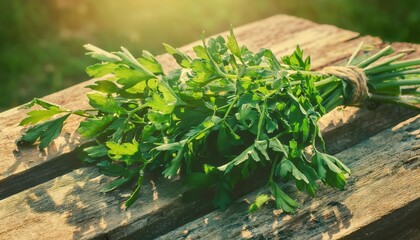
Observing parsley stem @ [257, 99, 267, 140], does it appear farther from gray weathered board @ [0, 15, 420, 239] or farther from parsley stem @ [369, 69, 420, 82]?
parsley stem @ [369, 69, 420, 82]

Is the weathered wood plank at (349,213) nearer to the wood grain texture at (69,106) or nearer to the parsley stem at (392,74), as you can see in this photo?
the parsley stem at (392,74)

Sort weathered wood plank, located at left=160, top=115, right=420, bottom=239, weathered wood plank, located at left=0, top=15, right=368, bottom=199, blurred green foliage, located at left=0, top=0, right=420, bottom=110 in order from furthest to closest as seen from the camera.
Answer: blurred green foliage, located at left=0, top=0, right=420, bottom=110
weathered wood plank, located at left=0, top=15, right=368, bottom=199
weathered wood plank, located at left=160, top=115, right=420, bottom=239

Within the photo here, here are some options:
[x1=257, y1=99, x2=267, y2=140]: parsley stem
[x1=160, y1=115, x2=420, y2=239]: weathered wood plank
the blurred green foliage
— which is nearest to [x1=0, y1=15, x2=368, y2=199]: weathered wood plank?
[x1=160, y1=115, x2=420, y2=239]: weathered wood plank

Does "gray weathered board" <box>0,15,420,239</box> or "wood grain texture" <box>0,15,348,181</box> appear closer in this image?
"gray weathered board" <box>0,15,420,239</box>

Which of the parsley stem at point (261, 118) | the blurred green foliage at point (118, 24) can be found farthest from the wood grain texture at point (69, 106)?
the blurred green foliage at point (118, 24)

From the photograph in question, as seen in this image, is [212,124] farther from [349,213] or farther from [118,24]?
[118,24]

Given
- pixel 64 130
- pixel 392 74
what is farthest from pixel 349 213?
pixel 64 130
